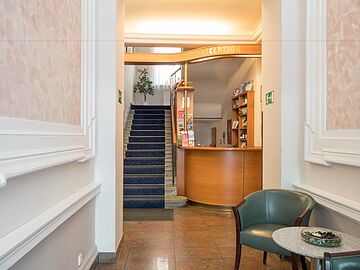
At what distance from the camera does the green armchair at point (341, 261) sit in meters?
1.67

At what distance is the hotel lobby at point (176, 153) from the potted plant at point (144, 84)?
6.49 m

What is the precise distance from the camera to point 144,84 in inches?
524

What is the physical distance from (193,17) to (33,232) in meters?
5.36

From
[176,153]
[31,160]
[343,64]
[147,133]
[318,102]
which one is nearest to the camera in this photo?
[31,160]

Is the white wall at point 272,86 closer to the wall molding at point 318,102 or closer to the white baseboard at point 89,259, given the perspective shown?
the wall molding at point 318,102

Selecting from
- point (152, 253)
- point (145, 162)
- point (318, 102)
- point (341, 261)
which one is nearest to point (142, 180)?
point (145, 162)

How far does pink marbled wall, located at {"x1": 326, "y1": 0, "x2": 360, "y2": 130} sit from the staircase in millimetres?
4190

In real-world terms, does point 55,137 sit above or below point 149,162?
above

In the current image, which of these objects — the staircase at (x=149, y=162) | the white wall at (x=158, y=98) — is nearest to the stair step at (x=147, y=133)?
the staircase at (x=149, y=162)

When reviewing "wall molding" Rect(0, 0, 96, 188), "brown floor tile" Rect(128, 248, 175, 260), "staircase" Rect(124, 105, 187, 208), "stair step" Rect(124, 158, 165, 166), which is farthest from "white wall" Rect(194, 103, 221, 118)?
"wall molding" Rect(0, 0, 96, 188)

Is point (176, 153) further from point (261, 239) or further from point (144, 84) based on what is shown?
point (144, 84)

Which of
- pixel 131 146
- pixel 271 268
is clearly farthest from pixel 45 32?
pixel 131 146

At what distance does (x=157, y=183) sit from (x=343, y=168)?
4.89m

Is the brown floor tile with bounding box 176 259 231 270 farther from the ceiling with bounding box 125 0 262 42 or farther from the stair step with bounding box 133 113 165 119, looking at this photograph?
the stair step with bounding box 133 113 165 119
